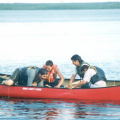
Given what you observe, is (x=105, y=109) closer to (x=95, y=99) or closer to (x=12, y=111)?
(x=95, y=99)

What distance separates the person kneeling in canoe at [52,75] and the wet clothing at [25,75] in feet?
1.40

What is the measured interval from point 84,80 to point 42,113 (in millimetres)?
1783

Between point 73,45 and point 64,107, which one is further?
point 73,45

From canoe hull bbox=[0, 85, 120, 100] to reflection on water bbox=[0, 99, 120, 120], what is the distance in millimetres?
157

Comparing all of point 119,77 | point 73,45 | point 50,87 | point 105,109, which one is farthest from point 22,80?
point 73,45

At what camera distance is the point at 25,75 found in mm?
14992

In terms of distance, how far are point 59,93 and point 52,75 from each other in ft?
2.24

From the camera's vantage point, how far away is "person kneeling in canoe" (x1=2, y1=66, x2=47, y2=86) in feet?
47.4

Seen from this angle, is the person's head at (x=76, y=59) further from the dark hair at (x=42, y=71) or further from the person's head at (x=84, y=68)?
the dark hair at (x=42, y=71)

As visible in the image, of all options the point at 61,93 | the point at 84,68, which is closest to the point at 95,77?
the point at 84,68

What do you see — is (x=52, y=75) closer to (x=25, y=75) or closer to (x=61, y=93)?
(x=61, y=93)

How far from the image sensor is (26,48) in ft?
120

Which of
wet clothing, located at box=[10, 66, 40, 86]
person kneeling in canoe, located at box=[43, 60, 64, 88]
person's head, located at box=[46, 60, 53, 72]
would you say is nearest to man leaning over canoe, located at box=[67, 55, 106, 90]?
person kneeling in canoe, located at box=[43, 60, 64, 88]

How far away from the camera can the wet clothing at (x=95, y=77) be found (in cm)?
1469
